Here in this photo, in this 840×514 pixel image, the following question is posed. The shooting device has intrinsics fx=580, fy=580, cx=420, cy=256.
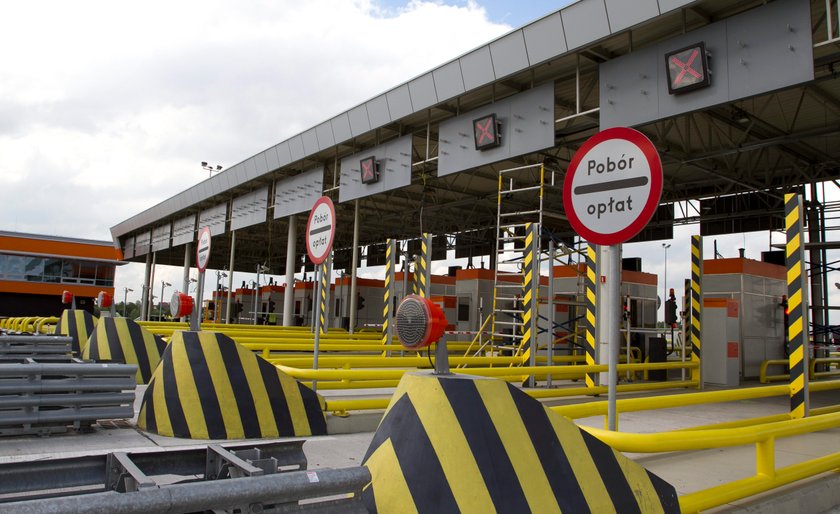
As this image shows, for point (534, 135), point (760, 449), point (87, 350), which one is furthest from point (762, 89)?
point (87, 350)

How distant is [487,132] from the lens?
40.4 ft

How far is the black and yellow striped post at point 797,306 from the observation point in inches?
252

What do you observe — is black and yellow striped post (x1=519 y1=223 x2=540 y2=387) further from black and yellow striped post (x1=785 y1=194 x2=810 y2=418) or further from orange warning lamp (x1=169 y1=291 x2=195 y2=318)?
orange warning lamp (x1=169 y1=291 x2=195 y2=318)

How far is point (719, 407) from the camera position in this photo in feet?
29.9

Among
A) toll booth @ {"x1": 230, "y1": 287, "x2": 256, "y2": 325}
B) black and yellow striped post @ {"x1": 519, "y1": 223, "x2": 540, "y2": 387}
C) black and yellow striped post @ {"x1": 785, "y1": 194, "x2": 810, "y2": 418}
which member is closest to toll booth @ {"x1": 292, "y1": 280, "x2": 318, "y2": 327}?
toll booth @ {"x1": 230, "y1": 287, "x2": 256, "y2": 325}

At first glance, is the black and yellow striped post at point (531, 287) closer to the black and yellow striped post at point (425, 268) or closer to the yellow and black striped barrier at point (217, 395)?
the black and yellow striped post at point (425, 268)

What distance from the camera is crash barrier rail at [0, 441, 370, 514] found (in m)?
1.60

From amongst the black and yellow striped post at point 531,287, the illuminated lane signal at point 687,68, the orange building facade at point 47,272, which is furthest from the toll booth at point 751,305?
the orange building facade at point 47,272

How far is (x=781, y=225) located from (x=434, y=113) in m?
14.0

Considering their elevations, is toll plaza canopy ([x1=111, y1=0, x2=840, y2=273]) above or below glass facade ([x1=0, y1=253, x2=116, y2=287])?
above

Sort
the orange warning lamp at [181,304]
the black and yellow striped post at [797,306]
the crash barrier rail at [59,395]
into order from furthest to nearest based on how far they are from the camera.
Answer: the black and yellow striped post at [797,306] < the orange warning lamp at [181,304] < the crash barrier rail at [59,395]

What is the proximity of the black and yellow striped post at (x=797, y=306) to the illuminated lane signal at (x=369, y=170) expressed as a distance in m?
10.9

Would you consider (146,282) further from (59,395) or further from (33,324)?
(59,395)

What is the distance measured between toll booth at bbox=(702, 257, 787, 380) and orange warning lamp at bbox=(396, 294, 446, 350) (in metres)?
11.8
